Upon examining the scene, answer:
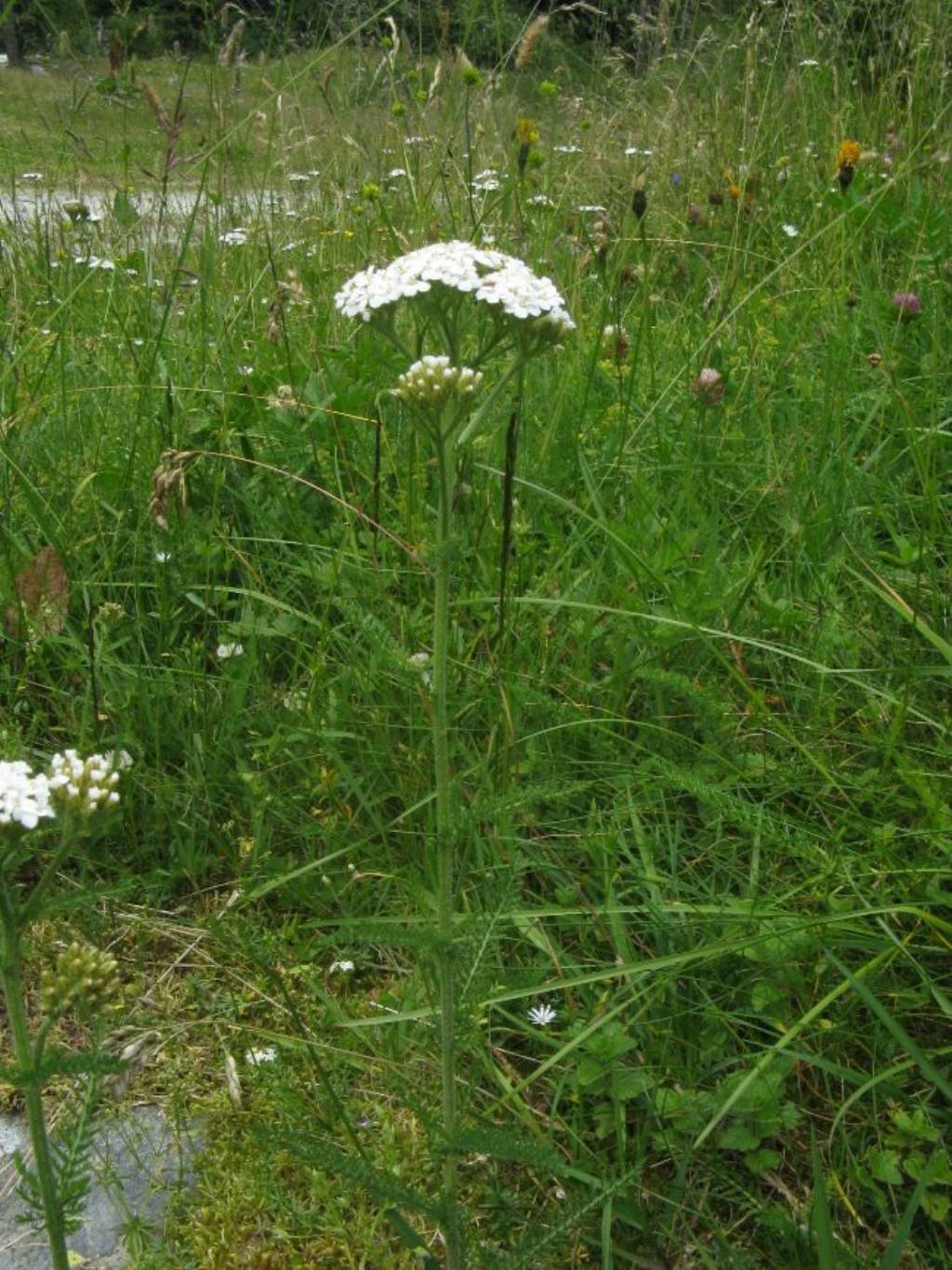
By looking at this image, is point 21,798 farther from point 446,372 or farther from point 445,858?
point 446,372

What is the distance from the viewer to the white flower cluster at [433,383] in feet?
3.58

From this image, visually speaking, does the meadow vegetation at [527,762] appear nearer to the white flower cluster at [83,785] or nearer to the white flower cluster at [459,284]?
the white flower cluster at [83,785]

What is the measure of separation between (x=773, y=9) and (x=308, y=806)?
11.6 feet

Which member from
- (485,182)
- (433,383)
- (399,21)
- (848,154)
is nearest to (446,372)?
(433,383)

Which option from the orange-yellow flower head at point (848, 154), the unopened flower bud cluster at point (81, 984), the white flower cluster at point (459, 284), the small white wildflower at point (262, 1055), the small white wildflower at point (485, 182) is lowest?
the small white wildflower at point (262, 1055)

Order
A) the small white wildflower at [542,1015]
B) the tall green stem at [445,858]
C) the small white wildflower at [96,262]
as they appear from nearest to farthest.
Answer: the tall green stem at [445,858] < the small white wildflower at [542,1015] < the small white wildflower at [96,262]

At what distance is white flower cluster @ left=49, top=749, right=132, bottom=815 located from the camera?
1.01 meters

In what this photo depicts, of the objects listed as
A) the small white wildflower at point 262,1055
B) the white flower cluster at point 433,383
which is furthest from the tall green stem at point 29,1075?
the white flower cluster at point 433,383

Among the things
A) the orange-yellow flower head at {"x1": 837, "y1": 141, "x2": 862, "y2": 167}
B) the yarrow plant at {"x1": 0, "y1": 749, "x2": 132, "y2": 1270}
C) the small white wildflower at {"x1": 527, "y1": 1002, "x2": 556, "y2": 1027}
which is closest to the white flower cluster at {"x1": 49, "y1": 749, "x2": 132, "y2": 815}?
the yarrow plant at {"x1": 0, "y1": 749, "x2": 132, "y2": 1270}

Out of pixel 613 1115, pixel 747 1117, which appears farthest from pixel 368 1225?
pixel 747 1117

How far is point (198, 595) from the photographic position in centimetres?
200

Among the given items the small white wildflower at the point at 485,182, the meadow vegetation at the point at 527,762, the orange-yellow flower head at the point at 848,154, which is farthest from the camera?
the small white wildflower at the point at 485,182

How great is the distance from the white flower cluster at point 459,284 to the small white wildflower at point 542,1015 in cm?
79

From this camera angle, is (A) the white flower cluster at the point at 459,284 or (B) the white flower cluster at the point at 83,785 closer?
(B) the white flower cluster at the point at 83,785
